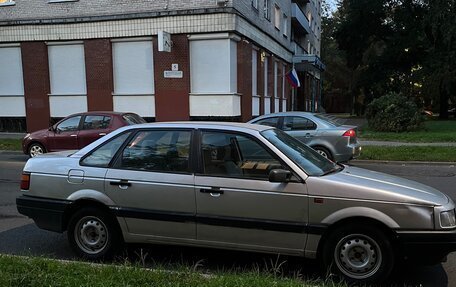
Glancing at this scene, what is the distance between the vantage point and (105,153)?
5.11 m

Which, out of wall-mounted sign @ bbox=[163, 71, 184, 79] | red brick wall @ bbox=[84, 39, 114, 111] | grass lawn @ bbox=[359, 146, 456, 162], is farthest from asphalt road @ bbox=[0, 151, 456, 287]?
red brick wall @ bbox=[84, 39, 114, 111]

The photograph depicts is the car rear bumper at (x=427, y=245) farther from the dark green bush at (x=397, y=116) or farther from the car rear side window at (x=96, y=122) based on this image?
the dark green bush at (x=397, y=116)

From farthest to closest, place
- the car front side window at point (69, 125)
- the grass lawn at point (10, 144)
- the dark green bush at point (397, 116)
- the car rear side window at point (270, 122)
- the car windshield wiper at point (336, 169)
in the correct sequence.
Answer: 1. the dark green bush at point (397, 116)
2. the grass lawn at point (10, 144)
3. the car front side window at point (69, 125)
4. the car rear side window at point (270, 122)
5. the car windshield wiper at point (336, 169)

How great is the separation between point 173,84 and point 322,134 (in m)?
9.85

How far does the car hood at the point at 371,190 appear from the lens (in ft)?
13.7

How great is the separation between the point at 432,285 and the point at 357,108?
45.9 metres

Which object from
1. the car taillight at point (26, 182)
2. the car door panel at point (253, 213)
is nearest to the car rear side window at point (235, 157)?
the car door panel at point (253, 213)

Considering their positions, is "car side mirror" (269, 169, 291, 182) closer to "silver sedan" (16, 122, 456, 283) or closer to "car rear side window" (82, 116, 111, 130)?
"silver sedan" (16, 122, 456, 283)

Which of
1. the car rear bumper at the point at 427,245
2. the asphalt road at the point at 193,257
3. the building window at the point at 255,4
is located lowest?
the asphalt road at the point at 193,257

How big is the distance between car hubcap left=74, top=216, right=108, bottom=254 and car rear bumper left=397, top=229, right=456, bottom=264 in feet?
10.0

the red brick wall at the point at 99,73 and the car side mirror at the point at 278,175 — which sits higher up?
the red brick wall at the point at 99,73

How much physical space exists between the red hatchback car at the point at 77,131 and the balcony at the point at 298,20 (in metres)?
23.9

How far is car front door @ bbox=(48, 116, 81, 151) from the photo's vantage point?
12.9 metres

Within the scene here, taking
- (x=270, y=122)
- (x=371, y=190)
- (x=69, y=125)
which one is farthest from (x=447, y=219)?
(x=69, y=125)
